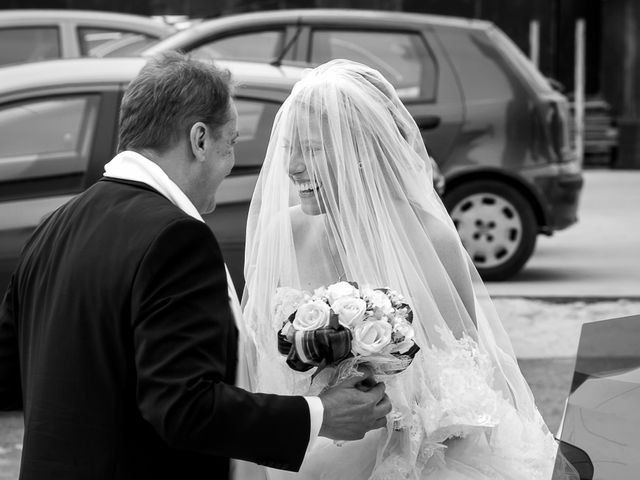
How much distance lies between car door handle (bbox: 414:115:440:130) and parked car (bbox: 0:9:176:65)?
2842 mm

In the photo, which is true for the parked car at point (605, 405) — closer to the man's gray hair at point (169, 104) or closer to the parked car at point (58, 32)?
the man's gray hair at point (169, 104)

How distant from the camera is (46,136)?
247 inches

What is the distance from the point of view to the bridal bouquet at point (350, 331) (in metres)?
2.62

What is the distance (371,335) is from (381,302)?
0.10 meters

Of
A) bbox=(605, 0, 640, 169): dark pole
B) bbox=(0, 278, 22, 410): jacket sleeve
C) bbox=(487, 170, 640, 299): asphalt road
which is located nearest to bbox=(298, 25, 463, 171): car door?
bbox=(487, 170, 640, 299): asphalt road

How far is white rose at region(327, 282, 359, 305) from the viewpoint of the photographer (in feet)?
8.87

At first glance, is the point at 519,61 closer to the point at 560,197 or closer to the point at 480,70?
the point at 480,70

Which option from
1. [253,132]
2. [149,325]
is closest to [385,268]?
[149,325]

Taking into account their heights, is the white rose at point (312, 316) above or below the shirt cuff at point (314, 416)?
above

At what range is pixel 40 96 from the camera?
6254 millimetres

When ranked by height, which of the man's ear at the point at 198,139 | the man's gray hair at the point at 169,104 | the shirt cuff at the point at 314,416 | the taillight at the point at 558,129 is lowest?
the taillight at the point at 558,129

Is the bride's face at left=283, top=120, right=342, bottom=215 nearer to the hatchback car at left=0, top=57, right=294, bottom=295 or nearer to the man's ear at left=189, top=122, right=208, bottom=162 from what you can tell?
the man's ear at left=189, top=122, right=208, bottom=162

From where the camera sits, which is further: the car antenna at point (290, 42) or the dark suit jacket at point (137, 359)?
the car antenna at point (290, 42)

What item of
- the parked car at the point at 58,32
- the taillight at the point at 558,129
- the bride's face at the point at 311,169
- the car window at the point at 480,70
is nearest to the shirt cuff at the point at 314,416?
the bride's face at the point at 311,169
